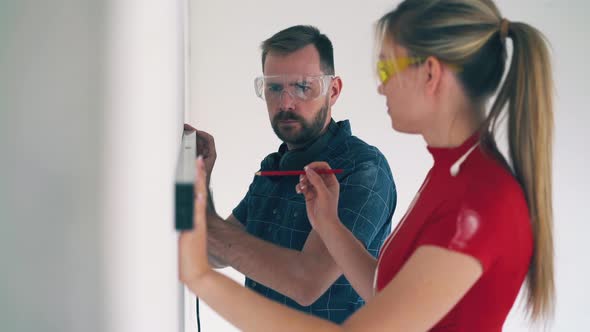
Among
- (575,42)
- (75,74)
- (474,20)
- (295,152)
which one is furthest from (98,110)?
(575,42)

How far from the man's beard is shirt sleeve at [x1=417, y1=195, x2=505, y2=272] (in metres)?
1.03

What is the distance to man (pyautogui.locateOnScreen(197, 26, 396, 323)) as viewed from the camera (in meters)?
1.51

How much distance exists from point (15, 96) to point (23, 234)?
83 millimetres

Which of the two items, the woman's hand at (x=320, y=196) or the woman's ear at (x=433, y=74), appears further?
the woman's hand at (x=320, y=196)

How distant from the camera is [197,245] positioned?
0.74 meters

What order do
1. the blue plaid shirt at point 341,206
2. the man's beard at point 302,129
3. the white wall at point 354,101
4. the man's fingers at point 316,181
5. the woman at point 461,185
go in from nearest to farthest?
the woman at point 461,185 < the man's fingers at point 316,181 < the blue plaid shirt at point 341,206 < the man's beard at point 302,129 < the white wall at point 354,101

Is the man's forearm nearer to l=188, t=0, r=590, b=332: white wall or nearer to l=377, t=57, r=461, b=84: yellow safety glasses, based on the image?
l=377, t=57, r=461, b=84: yellow safety glasses

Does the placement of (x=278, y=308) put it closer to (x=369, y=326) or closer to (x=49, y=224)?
(x=369, y=326)

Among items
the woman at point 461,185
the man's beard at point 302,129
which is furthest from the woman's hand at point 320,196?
the man's beard at point 302,129

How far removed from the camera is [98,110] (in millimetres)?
410

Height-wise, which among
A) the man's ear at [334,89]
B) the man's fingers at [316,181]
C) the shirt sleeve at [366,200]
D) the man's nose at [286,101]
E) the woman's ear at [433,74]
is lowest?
the shirt sleeve at [366,200]

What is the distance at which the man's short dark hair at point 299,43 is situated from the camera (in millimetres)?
1919

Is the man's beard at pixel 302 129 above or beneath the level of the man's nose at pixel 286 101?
beneath

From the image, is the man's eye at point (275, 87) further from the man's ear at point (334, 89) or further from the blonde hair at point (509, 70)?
the blonde hair at point (509, 70)
